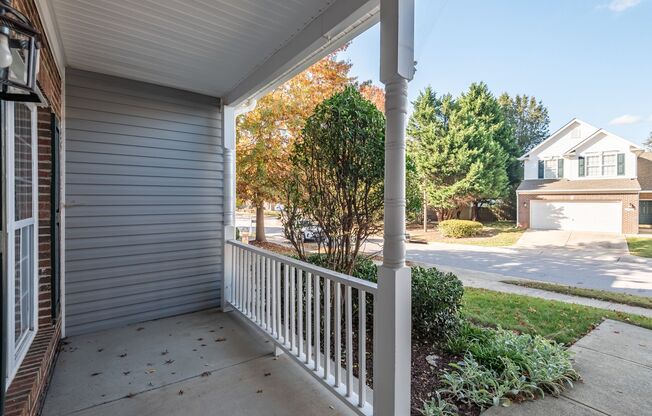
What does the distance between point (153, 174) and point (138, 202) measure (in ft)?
1.25

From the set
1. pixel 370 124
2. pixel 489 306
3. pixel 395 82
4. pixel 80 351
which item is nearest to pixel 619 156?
pixel 489 306

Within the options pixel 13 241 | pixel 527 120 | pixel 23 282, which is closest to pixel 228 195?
pixel 23 282

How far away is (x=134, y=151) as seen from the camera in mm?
3631

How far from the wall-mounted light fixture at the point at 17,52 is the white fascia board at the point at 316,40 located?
66.8 inches

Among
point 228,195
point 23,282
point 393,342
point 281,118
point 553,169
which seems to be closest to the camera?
point 393,342

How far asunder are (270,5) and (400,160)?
149cm

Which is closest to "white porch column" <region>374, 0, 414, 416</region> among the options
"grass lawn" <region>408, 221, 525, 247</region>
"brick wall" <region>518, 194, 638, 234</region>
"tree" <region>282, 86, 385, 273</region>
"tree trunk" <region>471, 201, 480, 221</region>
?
"tree" <region>282, 86, 385, 273</region>

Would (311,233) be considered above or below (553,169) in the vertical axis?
below

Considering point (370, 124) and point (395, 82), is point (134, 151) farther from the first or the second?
point (395, 82)

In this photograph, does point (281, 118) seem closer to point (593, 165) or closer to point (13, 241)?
point (13, 241)

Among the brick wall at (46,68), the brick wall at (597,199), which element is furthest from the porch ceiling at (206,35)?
the brick wall at (597,199)

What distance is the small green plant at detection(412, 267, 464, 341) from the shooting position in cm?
294

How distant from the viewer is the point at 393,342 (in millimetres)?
1680

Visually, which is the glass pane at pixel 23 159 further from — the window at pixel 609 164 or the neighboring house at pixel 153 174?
the window at pixel 609 164
